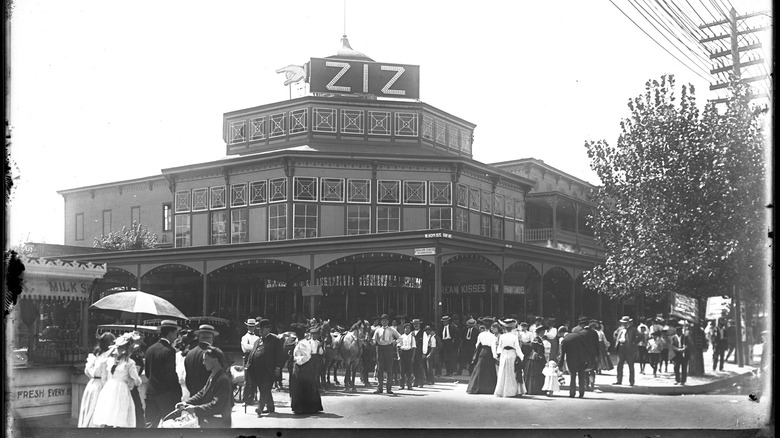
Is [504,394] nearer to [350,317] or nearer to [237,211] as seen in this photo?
[350,317]

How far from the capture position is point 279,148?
866 inches

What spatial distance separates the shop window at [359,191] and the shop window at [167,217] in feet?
13.9

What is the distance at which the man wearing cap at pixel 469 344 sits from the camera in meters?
17.8

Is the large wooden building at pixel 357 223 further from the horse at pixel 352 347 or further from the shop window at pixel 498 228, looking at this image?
the horse at pixel 352 347

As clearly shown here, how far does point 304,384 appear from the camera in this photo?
14242 millimetres

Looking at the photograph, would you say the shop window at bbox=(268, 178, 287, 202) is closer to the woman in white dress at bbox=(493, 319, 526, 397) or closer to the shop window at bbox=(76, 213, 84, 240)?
the shop window at bbox=(76, 213, 84, 240)

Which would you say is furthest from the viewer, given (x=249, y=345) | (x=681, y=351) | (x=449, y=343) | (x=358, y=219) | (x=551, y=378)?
(x=358, y=219)

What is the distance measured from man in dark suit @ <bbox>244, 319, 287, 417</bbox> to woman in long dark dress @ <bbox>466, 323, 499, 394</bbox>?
155 inches

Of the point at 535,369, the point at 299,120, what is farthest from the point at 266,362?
the point at 299,120

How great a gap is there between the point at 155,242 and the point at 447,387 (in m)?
7.07

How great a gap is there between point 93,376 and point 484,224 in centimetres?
1073

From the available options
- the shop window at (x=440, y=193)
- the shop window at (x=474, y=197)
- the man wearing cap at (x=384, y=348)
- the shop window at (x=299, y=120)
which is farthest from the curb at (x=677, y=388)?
the shop window at (x=299, y=120)

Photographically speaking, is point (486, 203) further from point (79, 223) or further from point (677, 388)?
point (79, 223)

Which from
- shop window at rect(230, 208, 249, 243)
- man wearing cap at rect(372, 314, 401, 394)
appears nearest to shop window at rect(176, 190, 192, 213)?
shop window at rect(230, 208, 249, 243)
